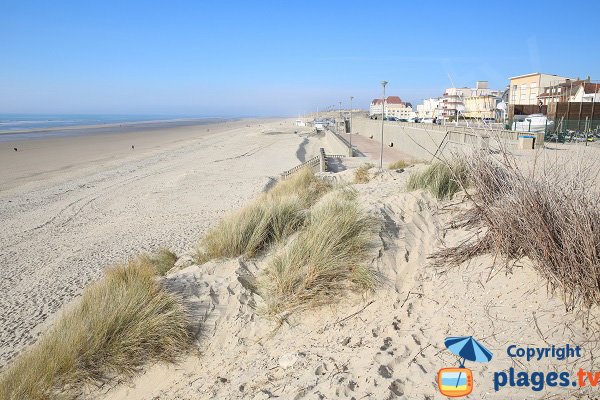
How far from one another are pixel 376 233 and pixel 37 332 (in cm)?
457

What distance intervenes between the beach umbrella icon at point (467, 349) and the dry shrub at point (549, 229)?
74 centimetres

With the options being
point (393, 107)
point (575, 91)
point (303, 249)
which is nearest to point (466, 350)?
point (303, 249)

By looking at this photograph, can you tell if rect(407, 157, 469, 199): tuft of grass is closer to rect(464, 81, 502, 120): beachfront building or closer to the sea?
rect(464, 81, 502, 120): beachfront building

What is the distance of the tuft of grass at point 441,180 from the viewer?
19.2 feet

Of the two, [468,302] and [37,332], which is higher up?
[468,302]

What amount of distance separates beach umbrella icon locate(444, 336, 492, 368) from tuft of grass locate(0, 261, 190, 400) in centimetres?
237

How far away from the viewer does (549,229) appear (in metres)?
3.23

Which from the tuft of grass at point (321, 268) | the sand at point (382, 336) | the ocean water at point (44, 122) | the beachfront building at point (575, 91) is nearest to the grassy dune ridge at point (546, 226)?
the sand at point (382, 336)

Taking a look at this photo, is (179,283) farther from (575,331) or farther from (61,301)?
(575,331)

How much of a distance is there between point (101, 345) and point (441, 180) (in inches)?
205

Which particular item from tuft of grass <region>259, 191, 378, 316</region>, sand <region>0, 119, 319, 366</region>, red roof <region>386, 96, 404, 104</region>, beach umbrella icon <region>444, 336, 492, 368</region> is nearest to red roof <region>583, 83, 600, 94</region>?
sand <region>0, 119, 319, 366</region>

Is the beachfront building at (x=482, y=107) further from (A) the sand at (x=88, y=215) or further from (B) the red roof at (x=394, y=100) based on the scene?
(B) the red roof at (x=394, y=100)

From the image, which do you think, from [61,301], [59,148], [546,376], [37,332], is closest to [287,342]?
[546,376]

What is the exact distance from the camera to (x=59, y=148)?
3228 cm
